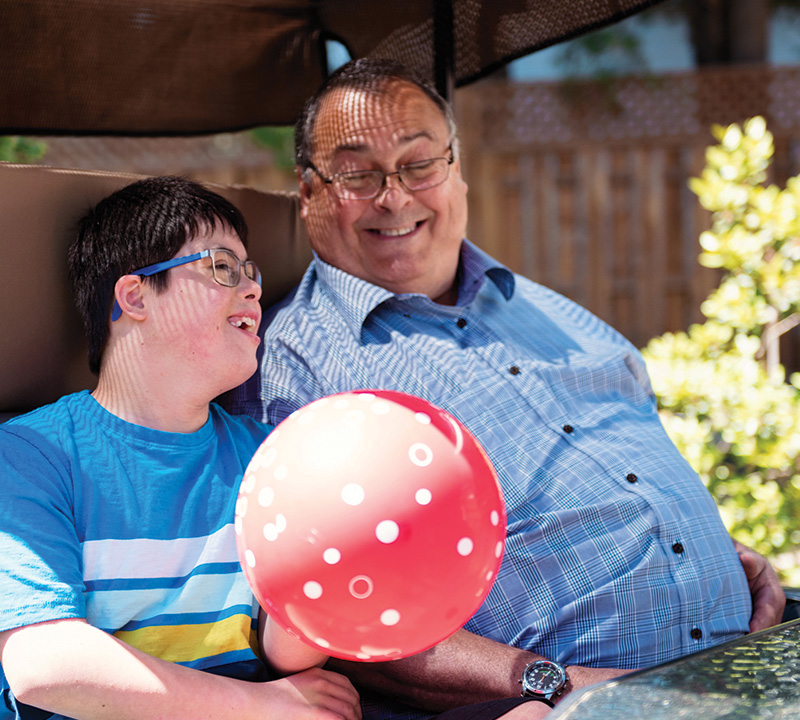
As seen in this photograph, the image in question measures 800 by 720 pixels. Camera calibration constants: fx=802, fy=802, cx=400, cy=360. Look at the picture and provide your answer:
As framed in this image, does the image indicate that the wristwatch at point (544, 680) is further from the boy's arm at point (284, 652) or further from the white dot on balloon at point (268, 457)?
the white dot on balloon at point (268, 457)

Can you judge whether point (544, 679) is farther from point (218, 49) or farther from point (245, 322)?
point (218, 49)

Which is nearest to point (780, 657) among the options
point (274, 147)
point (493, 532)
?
point (493, 532)

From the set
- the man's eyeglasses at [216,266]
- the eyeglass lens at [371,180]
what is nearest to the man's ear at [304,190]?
the eyeglass lens at [371,180]

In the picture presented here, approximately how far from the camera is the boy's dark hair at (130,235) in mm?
1330

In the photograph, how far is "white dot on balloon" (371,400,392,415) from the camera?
3.38ft

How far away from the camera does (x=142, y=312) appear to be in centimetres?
130

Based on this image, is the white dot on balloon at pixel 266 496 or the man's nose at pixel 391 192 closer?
the white dot on balloon at pixel 266 496

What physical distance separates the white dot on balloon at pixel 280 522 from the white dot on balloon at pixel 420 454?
17 cm

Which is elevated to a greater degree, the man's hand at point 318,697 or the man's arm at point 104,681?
the man's arm at point 104,681

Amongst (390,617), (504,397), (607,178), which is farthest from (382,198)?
(607,178)

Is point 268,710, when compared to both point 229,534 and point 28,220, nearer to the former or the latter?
point 229,534

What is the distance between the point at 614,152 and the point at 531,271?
1141mm

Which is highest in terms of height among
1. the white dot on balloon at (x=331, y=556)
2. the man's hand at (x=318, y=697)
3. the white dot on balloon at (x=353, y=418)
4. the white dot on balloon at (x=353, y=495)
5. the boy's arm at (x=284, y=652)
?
the white dot on balloon at (x=353, y=418)

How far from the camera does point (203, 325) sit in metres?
1.29
